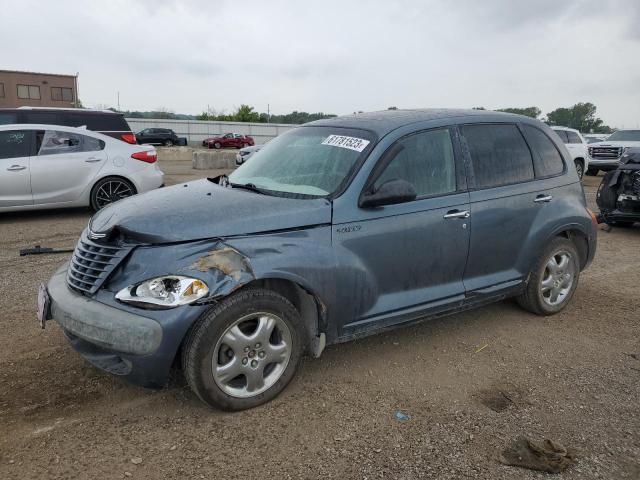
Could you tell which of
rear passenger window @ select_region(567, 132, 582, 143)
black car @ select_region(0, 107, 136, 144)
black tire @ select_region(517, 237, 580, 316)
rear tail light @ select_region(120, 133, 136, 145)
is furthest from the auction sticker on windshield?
rear passenger window @ select_region(567, 132, 582, 143)

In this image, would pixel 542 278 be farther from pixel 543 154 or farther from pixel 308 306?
pixel 308 306

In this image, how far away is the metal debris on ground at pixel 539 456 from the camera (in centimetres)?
276

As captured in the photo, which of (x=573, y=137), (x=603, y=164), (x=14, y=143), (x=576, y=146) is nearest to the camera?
(x=14, y=143)

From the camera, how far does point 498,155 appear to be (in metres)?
4.33

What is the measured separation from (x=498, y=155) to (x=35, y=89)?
66.5m

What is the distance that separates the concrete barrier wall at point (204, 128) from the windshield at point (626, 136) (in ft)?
114

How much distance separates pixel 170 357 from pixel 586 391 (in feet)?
8.67

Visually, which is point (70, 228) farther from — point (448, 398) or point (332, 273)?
point (448, 398)

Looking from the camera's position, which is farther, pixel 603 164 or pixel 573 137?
pixel 603 164

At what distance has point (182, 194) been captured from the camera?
12.2 ft

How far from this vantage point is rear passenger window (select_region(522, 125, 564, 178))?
461cm

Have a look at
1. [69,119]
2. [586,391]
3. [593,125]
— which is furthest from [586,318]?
[593,125]

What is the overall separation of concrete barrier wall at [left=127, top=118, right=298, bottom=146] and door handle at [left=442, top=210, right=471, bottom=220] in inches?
1903

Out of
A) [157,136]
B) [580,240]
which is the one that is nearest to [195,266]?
[580,240]
